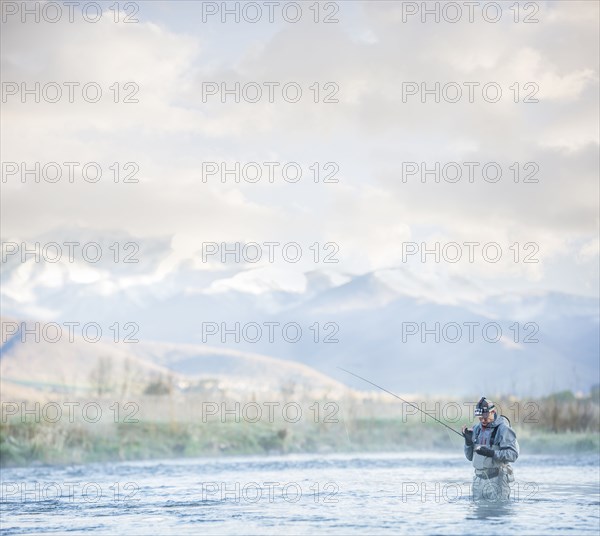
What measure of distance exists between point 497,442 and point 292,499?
6.63 metres

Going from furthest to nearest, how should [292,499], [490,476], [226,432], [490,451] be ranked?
[226,432]
[292,499]
[490,476]
[490,451]

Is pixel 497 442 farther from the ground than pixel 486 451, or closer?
farther from the ground

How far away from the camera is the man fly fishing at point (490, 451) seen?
18688 millimetres

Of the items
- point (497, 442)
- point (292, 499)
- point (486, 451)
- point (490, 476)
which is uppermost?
point (497, 442)

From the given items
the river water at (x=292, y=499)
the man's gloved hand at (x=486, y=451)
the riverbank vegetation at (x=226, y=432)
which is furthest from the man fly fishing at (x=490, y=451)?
the riverbank vegetation at (x=226, y=432)

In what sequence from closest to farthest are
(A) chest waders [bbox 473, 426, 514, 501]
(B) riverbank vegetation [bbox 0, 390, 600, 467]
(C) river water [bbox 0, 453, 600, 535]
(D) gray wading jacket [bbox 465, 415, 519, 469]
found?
1. (D) gray wading jacket [bbox 465, 415, 519, 469]
2. (C) river water [bbox 0, 453, 600, 535]
3. (A) chest waders [bbox 473, 426, 514, 501]
4. (B) riverbank vegetation [bbox 0, 390, 600, 467]

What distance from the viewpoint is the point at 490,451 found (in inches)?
736

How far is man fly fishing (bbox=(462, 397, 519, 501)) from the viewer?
61.3 feet

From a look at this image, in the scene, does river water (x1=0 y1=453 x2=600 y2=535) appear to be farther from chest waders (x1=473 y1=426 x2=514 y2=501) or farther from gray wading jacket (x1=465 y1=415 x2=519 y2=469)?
gray wading jacket (x1=465 y1=415 x2=519 y2=469)

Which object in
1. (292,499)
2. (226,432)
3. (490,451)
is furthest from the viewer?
(226,432)

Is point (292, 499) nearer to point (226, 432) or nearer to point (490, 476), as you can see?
point (490, 476)

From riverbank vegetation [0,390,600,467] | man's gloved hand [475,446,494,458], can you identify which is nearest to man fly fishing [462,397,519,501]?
Result: man's gloved hand [475,446,494,458]

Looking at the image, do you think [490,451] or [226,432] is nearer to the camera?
[490,451]

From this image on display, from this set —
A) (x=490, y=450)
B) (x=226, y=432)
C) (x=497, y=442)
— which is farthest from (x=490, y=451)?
(x=226, y=432)
